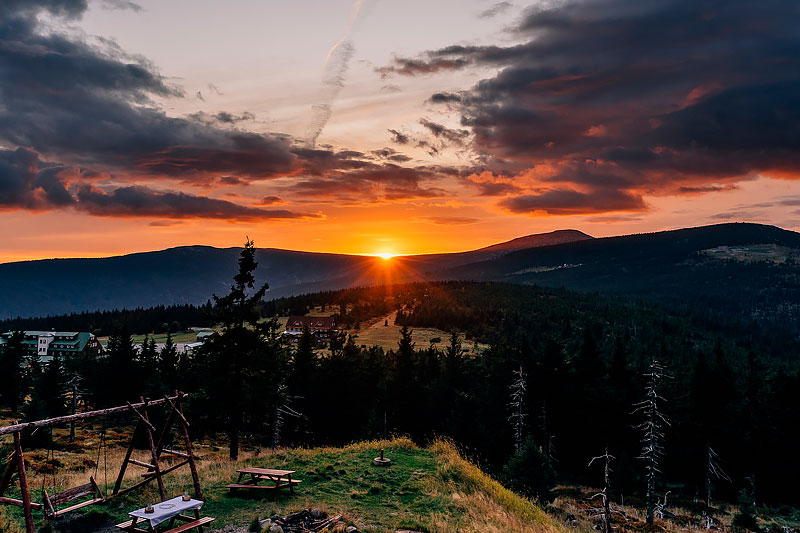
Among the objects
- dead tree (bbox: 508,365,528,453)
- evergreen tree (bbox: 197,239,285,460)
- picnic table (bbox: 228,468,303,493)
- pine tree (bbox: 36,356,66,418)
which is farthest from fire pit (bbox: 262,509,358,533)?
pine tree (bbox: 36,356,66,418)

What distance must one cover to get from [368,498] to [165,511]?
7546 millimetres

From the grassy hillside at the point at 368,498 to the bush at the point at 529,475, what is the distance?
35.1 ft

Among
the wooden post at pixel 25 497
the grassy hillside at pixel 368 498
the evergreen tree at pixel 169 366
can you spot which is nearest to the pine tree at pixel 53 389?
the evergreen tree at pixel 169 366

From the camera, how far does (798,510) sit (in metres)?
51.4

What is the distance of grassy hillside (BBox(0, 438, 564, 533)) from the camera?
15.8 m

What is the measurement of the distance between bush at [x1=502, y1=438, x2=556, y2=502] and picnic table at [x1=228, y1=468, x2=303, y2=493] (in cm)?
1902

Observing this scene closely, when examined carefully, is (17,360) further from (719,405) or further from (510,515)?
(719,405)

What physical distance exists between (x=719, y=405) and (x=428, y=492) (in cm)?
5111

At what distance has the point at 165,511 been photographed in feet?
45.6

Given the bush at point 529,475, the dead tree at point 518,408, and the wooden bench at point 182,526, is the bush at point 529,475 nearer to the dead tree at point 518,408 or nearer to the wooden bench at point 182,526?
the dead tree at point 518,408

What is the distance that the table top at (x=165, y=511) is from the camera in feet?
44.2

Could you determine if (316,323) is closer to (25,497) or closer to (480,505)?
(480,505)

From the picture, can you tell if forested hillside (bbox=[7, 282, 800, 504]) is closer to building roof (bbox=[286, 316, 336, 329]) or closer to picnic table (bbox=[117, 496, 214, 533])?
picnic table (bbox=[117, 496, 214, 533])

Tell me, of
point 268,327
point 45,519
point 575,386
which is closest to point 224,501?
point 45,519
